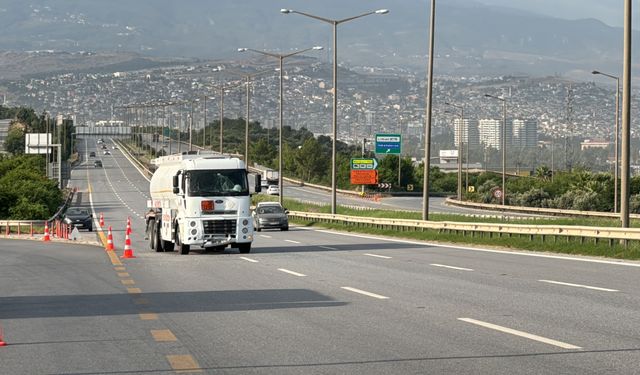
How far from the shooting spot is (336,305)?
1791 cm

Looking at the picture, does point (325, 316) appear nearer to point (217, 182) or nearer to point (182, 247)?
point (217, 182)

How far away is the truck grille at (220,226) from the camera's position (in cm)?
3409

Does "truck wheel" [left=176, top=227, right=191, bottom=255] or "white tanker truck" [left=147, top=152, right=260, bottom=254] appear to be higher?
"white tanker truck" [left=147, top=152, right=260, bottom=254]

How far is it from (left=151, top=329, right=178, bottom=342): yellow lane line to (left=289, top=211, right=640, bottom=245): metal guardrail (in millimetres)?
17864

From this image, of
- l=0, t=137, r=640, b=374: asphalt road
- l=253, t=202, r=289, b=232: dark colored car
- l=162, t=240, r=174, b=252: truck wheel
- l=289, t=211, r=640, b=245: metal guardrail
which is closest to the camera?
l=0, t=137, r=640, b=374: asphalt road

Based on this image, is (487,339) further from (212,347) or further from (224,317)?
(224,317)

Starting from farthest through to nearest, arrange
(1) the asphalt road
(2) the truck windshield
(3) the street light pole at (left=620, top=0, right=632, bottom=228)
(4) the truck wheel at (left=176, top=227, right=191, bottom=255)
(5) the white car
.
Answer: (5) the white car < (4) the truck wheel at (left=176, top=227, right=191, bottom=255) < (2) the truck windshield < (3) the street light pole at (left=620, top=0, right=632, bottom=228) < (1) the asphalt road

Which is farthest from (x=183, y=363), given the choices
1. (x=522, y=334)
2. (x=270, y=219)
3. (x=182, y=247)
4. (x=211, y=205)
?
(x=270, y=219)

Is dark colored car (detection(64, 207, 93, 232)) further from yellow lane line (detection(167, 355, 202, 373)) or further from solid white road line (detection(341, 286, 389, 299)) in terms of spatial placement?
yellow lane line (detection(167, 355, 202, 373))

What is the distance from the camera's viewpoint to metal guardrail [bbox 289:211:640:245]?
3155 cm

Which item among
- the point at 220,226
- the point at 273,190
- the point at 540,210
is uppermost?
the point at 220,226

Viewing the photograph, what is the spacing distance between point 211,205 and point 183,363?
2204 cm

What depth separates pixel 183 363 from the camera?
12234 mm

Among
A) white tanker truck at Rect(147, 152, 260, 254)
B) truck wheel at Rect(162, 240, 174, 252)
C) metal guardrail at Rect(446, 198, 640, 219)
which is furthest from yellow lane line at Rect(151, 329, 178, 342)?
metal guardrail at Rect(446, 198, 640, 219)
